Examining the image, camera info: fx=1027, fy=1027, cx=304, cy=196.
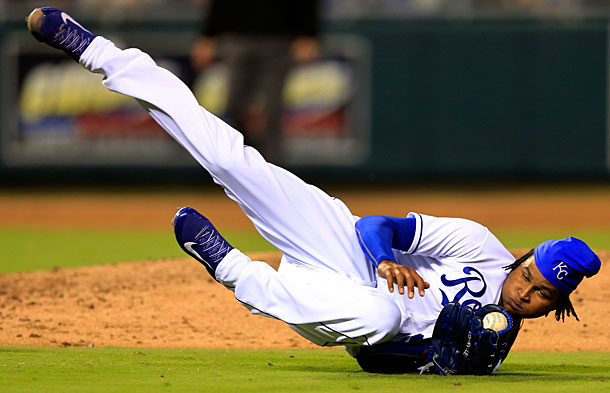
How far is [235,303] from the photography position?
4.97 m

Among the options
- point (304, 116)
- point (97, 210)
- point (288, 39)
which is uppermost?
point (288, 39)

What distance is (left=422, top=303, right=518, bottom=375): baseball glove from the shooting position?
10.8ft

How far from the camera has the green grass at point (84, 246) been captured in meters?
7.12

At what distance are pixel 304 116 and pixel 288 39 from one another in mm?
2015

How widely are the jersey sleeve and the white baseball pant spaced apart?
21cm

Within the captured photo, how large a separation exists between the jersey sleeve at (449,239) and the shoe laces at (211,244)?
0.64 metres

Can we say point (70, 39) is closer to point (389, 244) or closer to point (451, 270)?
point (389, 244)

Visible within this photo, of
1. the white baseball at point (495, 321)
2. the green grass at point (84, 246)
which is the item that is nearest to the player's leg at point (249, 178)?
the white baseball at point (495, 321)

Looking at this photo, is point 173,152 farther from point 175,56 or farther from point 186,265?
point 186,265

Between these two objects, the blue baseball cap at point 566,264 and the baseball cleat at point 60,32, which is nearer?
the blue baseball cap at point 566,264

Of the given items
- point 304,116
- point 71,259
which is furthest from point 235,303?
point 304,116

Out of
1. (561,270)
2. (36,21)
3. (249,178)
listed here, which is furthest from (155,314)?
(561,270)

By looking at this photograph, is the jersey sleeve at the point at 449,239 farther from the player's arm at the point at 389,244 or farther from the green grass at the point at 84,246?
the green grass at the point at 84,246

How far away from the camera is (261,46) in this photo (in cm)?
1016
